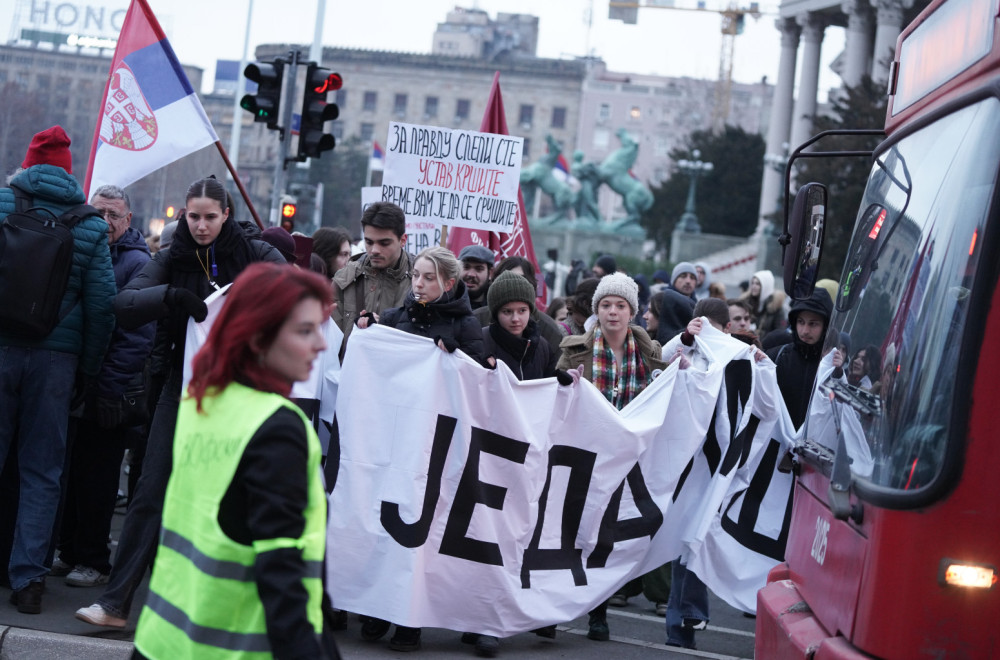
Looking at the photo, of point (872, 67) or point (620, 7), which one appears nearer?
point (872, 67)

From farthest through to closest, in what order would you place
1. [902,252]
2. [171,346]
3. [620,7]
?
→ [620,7]
[171,346]
[902,252]

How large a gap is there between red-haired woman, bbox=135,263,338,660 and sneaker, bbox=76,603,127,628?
291 centimetres

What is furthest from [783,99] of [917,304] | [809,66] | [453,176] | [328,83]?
[917,304]

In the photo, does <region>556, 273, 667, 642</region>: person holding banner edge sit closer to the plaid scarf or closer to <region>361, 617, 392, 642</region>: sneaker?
the plaid scarf

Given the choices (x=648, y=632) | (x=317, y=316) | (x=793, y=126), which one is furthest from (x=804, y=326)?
(x=793, y=126)

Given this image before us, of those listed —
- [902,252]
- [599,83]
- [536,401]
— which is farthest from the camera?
[599,83]

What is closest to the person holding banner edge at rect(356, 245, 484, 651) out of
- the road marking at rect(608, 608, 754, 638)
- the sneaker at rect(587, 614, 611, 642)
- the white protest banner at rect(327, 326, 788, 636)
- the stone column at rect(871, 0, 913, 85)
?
the white protest banner at rect(327, 326, 788, 636)

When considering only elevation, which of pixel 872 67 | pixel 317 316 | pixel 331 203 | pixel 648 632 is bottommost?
pixel 648 632

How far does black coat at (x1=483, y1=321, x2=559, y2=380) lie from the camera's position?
21.7ft

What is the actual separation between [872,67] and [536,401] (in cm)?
5335

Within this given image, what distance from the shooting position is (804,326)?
7172 millimetres

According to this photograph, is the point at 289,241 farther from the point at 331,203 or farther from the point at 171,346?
the point at 331,203

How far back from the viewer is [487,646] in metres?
6.02

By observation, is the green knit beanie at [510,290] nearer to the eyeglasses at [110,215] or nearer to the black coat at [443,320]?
the black coat at [443,320]
